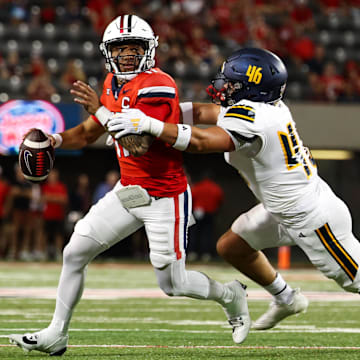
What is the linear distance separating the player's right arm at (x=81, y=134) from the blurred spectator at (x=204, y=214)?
9.10m

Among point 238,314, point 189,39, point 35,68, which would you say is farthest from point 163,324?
point 189,39

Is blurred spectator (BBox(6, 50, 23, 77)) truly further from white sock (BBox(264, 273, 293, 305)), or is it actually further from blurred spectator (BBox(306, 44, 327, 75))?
white sock (BBox(264, 273, 293, 305))

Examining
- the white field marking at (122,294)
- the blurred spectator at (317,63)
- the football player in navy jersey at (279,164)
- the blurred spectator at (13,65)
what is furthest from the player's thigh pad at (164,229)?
the blurred spectator at (317,63)

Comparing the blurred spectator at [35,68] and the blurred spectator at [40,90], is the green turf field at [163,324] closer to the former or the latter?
the blurred spectator at [40,90]

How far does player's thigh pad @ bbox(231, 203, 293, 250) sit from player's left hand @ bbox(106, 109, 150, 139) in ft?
3.55

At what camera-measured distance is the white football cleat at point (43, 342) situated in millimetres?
4508

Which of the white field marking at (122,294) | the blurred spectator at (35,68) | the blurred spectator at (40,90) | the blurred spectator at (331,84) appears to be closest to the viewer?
the white field marking at (122,294)

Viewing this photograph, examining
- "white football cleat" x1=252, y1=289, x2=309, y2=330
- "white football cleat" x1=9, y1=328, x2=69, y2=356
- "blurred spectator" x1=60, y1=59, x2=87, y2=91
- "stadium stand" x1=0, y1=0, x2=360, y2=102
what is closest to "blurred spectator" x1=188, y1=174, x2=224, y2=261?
"stadium stand" x1=0, y1=0, x2=360, y2=102

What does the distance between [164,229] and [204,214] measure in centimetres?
964

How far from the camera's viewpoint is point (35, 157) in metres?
4.74

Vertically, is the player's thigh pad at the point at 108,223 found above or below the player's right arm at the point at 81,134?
below

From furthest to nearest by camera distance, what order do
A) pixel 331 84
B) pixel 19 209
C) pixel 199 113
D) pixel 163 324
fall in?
pixel 331 84, pixel 19 209, pixel 163 324, pixel 199 113

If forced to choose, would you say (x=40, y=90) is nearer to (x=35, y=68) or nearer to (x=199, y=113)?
(x=35, y=68)

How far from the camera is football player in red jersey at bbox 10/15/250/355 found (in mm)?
4617
